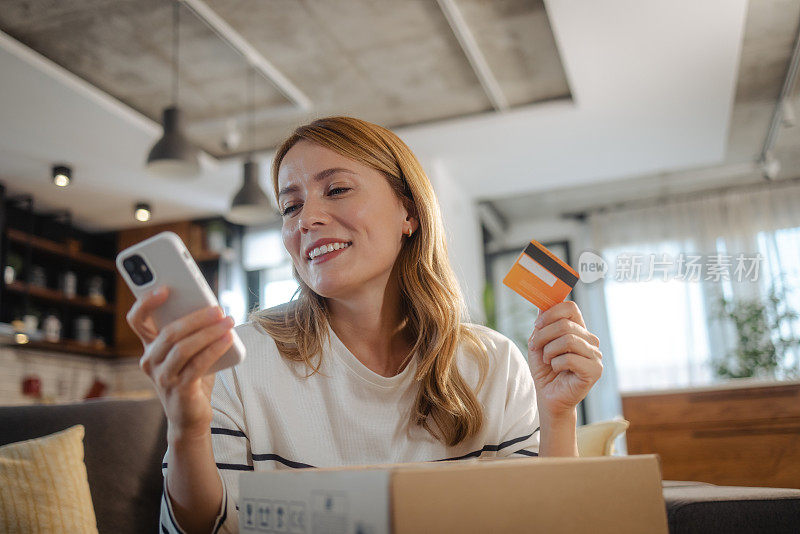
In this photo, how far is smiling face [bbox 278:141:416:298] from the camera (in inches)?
45.9

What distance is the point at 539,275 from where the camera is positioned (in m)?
0.88

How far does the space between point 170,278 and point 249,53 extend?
3186 millimetres

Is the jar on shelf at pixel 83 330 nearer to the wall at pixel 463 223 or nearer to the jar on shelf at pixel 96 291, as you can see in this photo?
the jar on shelf at pixel 96 291

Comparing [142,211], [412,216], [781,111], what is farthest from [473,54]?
[142,211]

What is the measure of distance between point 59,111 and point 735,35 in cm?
389

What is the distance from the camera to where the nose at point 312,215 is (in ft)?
3.81

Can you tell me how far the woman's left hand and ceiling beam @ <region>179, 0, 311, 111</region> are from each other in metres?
2.87

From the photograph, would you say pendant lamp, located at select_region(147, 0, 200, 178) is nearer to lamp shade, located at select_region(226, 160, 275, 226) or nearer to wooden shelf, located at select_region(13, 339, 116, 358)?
lamp shade, located at select_region(226, 160, 275, 226)

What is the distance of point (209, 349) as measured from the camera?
2.41ft

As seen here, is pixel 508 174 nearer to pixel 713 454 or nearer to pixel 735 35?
pixel 735 35

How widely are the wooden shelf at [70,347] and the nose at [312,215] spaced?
479 centimetres

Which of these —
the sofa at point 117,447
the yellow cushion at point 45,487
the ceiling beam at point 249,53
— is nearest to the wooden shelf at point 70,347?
the ceiling beam at point 249,53

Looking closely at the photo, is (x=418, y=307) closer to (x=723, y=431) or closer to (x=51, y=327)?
(x=723, y=431)

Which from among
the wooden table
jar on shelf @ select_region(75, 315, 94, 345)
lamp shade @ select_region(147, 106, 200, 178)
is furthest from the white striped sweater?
jar on shelf @ select_region(75, 315, 94, 345)
